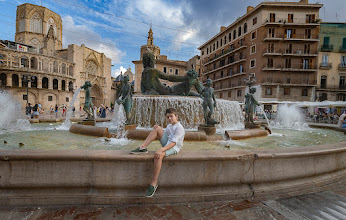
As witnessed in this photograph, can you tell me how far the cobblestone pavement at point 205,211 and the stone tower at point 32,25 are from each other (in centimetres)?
5480

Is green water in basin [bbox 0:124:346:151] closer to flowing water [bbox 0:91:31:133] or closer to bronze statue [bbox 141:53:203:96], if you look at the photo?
A: flowing water [bbox 0:91:31:133]

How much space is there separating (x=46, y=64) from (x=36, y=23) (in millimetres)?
15601

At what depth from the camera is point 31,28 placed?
147ft

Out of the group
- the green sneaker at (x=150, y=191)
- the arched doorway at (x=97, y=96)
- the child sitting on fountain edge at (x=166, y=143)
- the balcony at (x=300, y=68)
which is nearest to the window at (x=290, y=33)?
the balcony at (x=300, y=68)

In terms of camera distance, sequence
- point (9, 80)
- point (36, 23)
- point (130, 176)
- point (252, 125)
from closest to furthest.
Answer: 1. point (130, 176)
2. point (252, 125)
3. point (9, 80)
4. point (36, 23)

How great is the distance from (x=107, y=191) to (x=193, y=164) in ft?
3.97

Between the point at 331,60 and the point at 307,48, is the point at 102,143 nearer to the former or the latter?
the point at 307,48

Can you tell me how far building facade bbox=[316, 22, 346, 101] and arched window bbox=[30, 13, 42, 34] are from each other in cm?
6236

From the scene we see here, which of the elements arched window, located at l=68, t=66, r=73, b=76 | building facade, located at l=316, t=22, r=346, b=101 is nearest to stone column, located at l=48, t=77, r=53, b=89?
Answer: arched window, located at l=68, t=66, r=73, b=76

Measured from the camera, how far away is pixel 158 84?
31.6 feet

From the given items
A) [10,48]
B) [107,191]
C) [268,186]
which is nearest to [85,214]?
[107,191]

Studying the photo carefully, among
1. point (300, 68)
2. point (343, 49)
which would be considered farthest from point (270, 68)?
point (343, 49)

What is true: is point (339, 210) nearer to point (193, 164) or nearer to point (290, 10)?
point (193, 164)

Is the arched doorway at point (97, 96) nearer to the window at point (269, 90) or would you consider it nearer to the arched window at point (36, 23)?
the arched window at point (36, 23)
